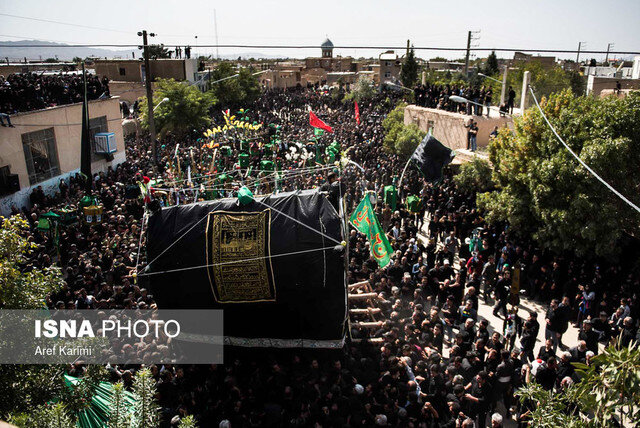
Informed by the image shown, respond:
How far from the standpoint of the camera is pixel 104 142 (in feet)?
86.9

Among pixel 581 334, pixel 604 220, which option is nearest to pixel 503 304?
pixel 581 334

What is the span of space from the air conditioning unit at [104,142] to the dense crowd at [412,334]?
10666 millimetres

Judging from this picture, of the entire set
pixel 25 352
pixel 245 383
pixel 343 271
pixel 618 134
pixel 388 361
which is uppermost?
pixel 618 134

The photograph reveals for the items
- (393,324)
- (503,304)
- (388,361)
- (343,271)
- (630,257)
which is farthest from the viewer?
(630,257)

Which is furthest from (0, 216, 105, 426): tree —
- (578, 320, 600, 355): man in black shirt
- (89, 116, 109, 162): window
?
(89, 116, 109, 162): window

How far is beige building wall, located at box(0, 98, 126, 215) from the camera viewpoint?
65.2 ft

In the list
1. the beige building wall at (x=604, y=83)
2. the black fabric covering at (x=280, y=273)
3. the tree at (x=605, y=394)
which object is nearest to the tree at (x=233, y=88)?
the beige building wall at (x=604, y=83)

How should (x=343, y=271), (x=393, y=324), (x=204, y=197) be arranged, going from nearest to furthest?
A: (x=343, y=271) < (x=393, y=324) < (x=204, y=197)

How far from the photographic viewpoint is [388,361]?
7988 mm

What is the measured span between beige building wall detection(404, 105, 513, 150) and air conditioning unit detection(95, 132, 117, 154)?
57.8 ft

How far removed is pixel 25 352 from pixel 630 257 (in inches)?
523

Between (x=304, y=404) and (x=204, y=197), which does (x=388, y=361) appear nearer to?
(x=304, y=404)

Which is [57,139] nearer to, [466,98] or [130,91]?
[466,98]

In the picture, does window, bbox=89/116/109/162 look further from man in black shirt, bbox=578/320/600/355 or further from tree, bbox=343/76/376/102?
tree, bbox=343/76/376/102
